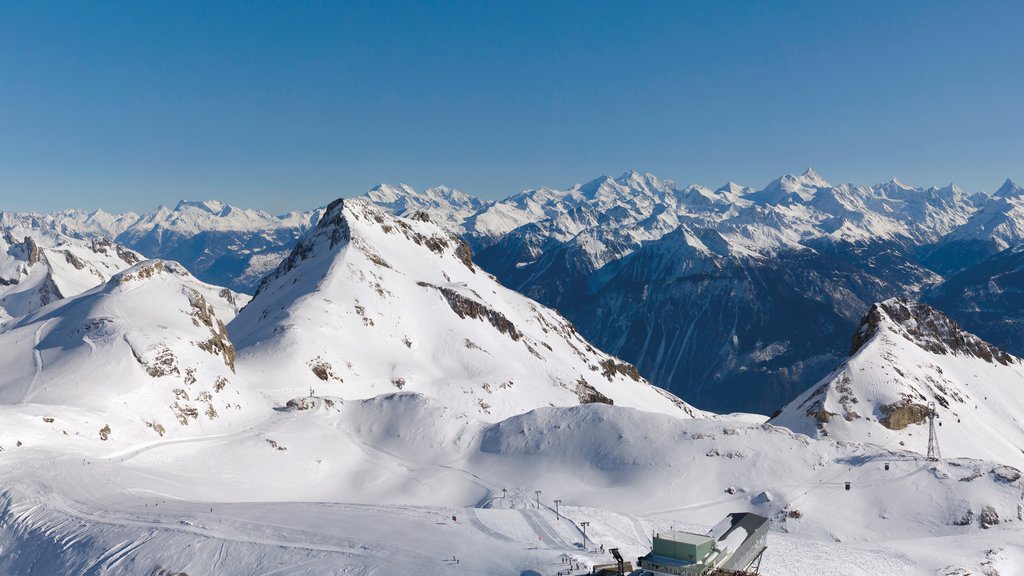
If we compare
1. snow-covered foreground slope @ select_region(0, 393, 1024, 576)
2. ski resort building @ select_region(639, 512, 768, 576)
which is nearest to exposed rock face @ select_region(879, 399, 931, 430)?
snow-covered foreground slope @ select_region(0, 393, 1024, 576)

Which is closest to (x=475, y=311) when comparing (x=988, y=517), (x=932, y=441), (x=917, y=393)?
(x=917, y=393)

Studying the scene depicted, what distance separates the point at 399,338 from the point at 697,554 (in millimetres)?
114325

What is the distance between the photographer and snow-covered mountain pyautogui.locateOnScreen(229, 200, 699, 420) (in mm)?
118875

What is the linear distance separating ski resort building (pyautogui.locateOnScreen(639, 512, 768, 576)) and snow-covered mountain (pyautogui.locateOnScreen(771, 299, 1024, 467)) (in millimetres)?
84770

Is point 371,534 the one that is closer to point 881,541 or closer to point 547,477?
point 547,477

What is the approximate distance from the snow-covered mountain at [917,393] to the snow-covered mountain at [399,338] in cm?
4798

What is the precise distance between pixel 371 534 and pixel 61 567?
1948cm

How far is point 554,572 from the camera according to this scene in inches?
1496

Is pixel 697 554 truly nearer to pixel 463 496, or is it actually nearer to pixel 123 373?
pixel 463 496

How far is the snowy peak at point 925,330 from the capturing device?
156 meters

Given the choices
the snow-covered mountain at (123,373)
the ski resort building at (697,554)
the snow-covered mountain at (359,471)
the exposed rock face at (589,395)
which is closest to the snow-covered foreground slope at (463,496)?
the snow-covered mountain at (359,471)

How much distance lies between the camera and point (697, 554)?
32719mm

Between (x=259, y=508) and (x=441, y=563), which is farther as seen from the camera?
(x=259, y=508)

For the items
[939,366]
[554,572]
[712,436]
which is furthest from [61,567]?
[939,366]
